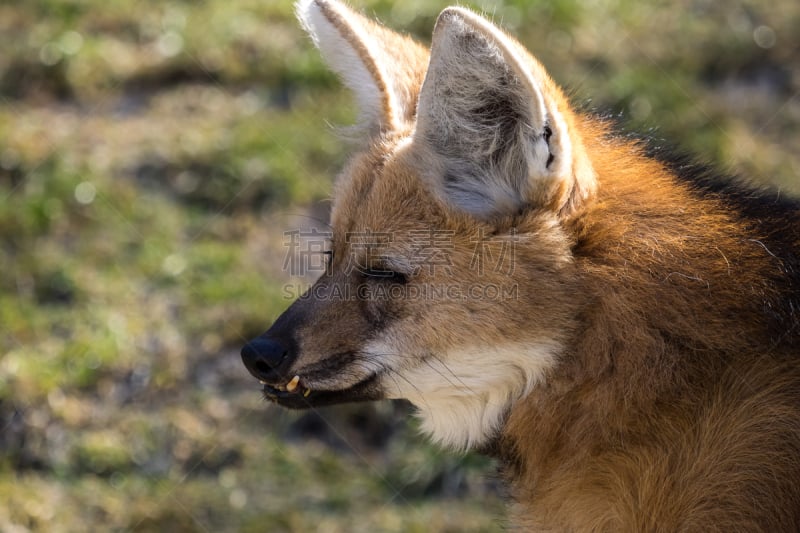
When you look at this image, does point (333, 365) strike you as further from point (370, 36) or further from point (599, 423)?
point (370, 36)

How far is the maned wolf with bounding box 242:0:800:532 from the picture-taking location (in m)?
2.63

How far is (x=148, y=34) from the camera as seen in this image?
6777 mm

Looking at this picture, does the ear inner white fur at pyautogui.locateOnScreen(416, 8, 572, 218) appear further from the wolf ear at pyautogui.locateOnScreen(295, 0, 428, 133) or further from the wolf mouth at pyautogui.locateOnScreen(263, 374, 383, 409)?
the wolf mouth at pyautogui.locateOnScreen(263, 374, 383, 409)

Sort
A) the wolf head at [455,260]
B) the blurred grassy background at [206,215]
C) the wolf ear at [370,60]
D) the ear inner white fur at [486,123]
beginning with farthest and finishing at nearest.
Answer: the blurred grassy background at [206,215] < the wolf ear at [370,60] < the wolf head at [455,260] < the ear inner white fur at [486,123]

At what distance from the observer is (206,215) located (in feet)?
18.5

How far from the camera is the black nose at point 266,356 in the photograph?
9.61 feet

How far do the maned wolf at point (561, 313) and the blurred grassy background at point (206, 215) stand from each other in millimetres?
727

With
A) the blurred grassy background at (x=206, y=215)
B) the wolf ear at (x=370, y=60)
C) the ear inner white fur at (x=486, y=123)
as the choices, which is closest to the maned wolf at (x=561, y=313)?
the ear inner white fur at (x=486, y=123)

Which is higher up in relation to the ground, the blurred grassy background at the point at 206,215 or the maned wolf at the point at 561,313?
the maned wolf at the point at 561,313

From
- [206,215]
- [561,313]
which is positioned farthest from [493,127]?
[206,215]

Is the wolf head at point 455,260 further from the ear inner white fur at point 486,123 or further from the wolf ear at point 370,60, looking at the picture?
the wolf ear at point 370,60

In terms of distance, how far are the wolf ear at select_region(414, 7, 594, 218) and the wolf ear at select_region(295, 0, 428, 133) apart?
1.44 feet

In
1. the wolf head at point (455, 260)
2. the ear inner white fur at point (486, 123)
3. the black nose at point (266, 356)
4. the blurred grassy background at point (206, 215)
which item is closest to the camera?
the ear inner white fur at point (486, 123)

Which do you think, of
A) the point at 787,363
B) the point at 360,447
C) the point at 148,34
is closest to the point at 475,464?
the point at 360,447
